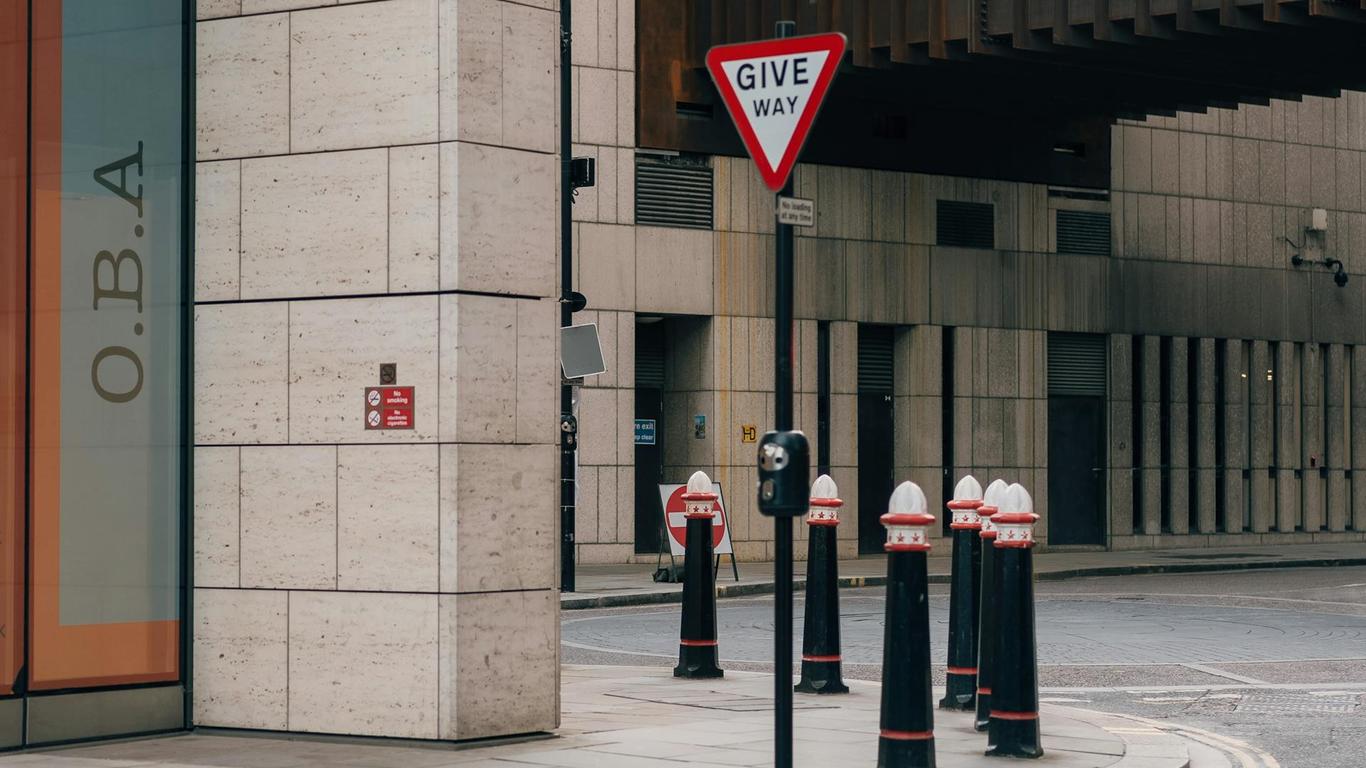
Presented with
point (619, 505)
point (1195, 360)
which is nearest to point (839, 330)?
point (619, 505)

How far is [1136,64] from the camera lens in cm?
2834

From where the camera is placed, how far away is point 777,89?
26.9ft

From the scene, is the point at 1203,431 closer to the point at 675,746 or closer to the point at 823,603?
the point at 823,603

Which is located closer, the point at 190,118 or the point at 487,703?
the point at 487,703

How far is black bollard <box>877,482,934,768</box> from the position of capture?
31.1 ft

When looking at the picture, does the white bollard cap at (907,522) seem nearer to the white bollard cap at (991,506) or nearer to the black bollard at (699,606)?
the white bollard cap at (991,506)

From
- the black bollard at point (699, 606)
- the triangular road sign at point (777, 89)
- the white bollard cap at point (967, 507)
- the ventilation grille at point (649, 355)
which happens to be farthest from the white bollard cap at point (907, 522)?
the ventilation grille at point (649, 355)

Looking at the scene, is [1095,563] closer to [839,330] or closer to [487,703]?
[839,330]

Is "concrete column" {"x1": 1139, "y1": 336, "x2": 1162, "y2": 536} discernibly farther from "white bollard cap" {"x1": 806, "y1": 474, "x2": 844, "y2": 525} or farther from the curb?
"white bollard cap" {"x1": 806, "y1": 474, "x2": 844, "y2": 525}

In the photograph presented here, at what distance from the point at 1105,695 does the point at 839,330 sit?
58.0 feet

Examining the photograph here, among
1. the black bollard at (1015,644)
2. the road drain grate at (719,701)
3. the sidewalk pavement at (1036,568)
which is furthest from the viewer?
the sidewalk pavement at (1036,568)

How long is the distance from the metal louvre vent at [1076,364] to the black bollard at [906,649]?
25.2 metres

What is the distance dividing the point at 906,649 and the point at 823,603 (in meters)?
3.57

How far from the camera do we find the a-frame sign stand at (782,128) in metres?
7.78
